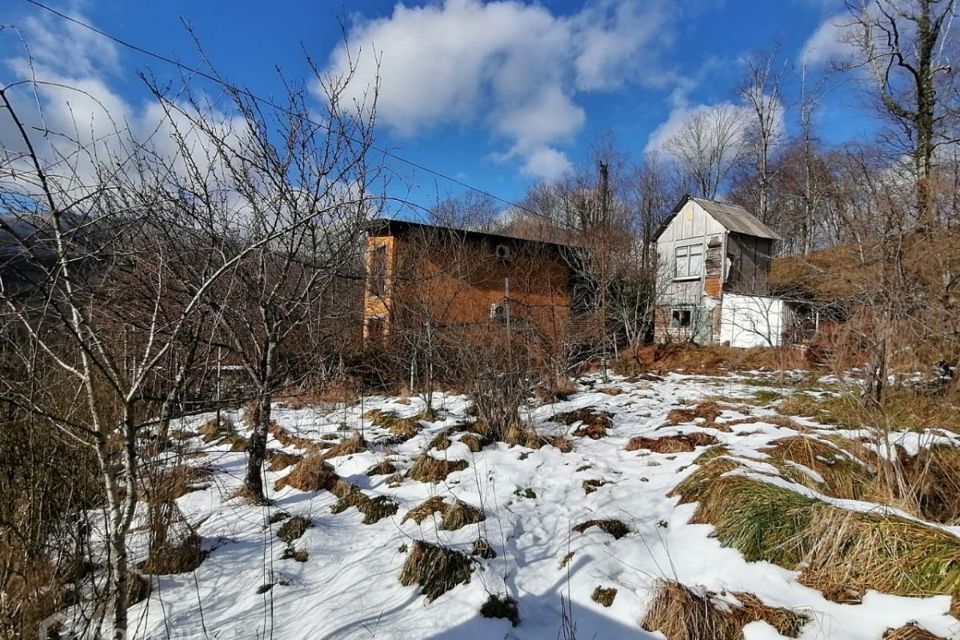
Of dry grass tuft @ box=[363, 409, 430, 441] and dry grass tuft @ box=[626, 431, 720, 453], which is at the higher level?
dry grass tuft @ box=[626, 431, 720, 453]

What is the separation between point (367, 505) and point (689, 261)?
16.7m

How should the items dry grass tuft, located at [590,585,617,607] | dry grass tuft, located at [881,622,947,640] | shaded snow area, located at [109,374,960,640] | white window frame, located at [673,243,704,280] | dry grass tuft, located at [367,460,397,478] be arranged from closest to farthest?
dry grass tuft, located at [881,622,947,640], shaded snow area, located at [109,374,960,640], dry grass tuft, located at [590,585,617,607], dry grass tuft, located at [367,460,397,478], white window frame, located at [673,243,704,280]

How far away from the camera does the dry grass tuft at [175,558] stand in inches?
119

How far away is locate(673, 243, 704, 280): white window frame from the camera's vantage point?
1707 cm

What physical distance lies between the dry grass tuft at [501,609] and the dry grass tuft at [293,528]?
164 cm

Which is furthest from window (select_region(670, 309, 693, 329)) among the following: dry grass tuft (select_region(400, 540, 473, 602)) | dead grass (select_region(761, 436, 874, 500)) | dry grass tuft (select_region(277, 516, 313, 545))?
dry grass tuft (select_region(277, 516, 313, 545))

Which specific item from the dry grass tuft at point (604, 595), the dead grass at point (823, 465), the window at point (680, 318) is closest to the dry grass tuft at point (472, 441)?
the dry grass tuft at point (604, 595)

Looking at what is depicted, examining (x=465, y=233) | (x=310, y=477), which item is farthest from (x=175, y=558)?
(x=465, y=233)

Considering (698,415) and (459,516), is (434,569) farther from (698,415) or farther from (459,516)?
(698,415)

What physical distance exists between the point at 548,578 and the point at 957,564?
2.06 metres

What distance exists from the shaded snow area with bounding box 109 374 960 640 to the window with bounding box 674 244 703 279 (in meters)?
13.3

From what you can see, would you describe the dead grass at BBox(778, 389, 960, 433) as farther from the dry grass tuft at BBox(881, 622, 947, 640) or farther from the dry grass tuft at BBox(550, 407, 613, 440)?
the dry grass tuft at BBox(881, 622, 947, 640)

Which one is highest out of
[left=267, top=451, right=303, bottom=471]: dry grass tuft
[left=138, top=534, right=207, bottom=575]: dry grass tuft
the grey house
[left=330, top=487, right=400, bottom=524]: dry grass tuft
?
the grey house

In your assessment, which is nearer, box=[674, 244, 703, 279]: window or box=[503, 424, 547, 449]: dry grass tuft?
box=[503, 424, 547, 449]: dry grass tuft
